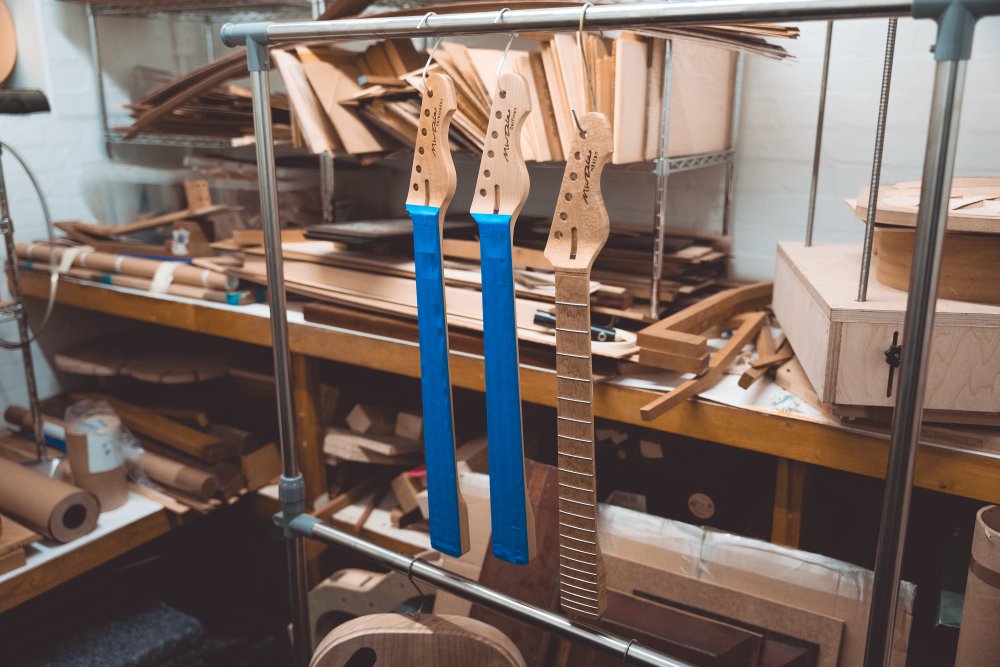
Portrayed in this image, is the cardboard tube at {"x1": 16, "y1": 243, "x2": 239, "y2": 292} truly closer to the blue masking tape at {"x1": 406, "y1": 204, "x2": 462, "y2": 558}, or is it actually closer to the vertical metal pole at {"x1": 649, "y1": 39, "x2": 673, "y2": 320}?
the vertical metal pole at {"x1": 649, "y1": 39, "x2": 673, "y2": 320}

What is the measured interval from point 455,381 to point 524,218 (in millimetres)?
612

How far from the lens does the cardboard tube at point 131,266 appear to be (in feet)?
7.12

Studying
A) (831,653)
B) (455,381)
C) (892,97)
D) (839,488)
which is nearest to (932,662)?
(831,653)

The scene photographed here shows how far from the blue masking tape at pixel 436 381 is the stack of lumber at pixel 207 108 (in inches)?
56.7

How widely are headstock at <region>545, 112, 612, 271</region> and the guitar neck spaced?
22 millimetres

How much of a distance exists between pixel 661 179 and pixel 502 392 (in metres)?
0.90

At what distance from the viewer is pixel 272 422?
2545 mm

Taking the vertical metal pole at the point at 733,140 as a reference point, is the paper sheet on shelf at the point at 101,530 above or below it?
below

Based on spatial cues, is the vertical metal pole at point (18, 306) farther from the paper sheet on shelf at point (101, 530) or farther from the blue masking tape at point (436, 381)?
the blue masking tape at point (436, 381)

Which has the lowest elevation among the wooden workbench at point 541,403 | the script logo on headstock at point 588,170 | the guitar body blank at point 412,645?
the guitar body blank at point 412,645

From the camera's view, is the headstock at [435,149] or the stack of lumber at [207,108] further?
the stack of lumber at [207,108]

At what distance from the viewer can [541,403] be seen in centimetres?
166

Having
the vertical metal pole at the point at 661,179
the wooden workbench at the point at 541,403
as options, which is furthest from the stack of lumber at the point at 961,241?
the vertical metal pole at the point at 661,179

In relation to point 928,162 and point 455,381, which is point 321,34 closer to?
point 928,162
